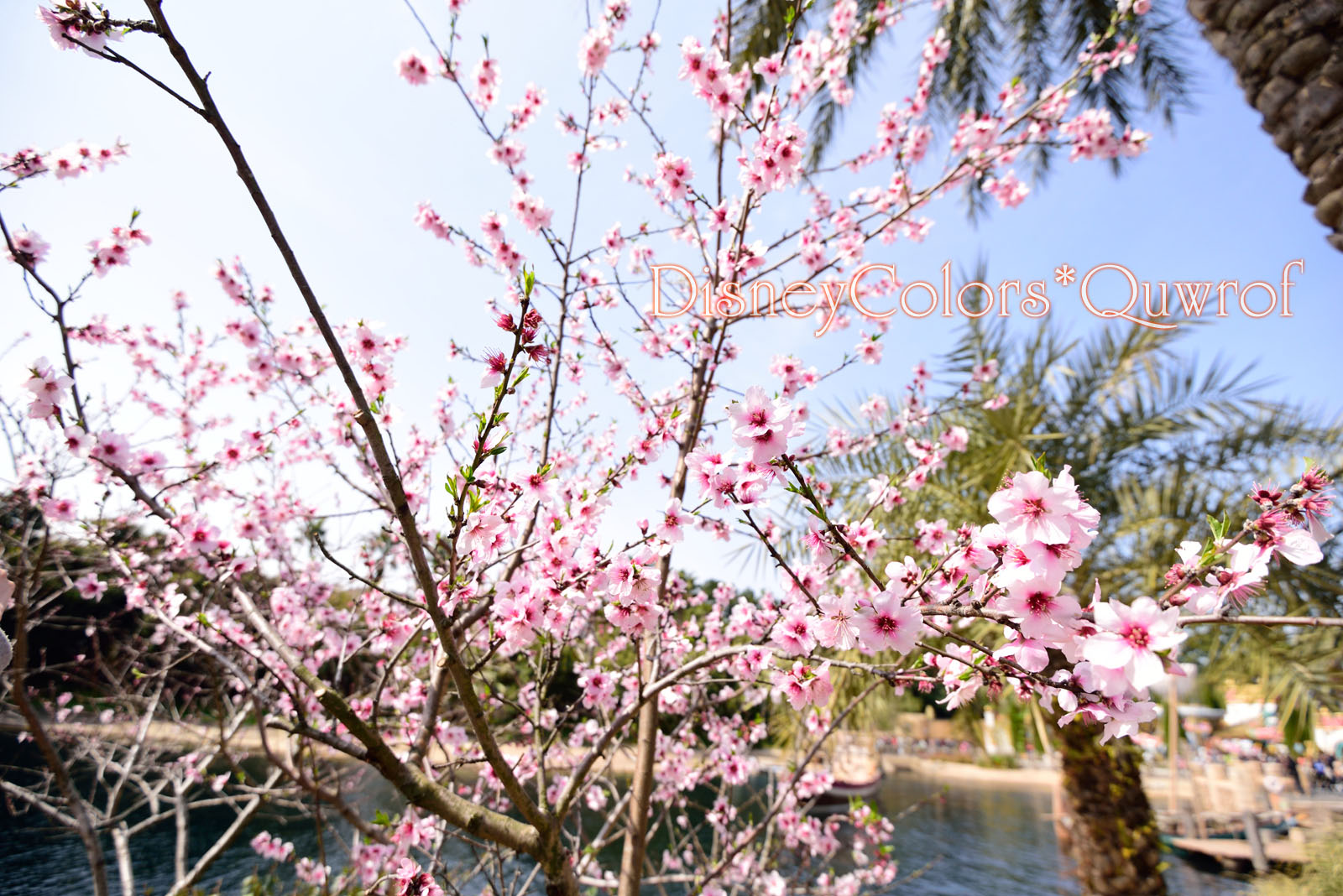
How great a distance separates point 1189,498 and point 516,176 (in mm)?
5999

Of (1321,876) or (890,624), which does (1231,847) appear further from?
(890,624)

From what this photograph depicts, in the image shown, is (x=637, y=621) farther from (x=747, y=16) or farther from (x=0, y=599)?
(x=747, y=16)

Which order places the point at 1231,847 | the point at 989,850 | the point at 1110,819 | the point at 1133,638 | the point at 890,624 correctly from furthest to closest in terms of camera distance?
the point at 989,850, the point at 1231,847, the point at 1110,819, the point at 890,624, the point at 1133,638

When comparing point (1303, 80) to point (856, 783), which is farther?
point (856, 783)

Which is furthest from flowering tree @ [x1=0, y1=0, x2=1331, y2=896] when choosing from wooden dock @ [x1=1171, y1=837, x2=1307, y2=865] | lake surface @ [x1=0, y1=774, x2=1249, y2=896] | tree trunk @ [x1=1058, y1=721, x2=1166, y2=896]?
wooden dock @ [x1=1171, y1=837, x2=1307, y2=865]

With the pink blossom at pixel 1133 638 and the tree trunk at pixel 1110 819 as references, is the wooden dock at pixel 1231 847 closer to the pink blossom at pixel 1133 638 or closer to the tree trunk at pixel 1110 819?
the tree trunk at pixel 1110 819

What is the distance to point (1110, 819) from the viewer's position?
17.0 feet

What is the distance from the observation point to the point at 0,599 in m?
1.16

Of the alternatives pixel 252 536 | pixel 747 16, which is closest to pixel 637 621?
pixel 252 536

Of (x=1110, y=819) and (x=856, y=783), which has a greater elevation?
(x=1110, y=819)

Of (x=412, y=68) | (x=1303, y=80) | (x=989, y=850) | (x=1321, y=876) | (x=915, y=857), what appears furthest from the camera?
(x=989, y=850)

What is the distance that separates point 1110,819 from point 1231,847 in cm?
1021

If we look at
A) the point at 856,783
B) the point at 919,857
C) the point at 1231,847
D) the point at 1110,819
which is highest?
the point at 1110,819

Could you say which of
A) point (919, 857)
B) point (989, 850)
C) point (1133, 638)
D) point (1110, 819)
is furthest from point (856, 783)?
point (1133, 638)
